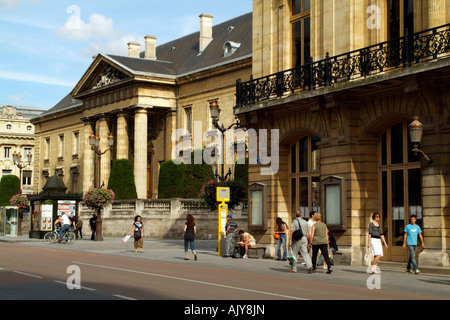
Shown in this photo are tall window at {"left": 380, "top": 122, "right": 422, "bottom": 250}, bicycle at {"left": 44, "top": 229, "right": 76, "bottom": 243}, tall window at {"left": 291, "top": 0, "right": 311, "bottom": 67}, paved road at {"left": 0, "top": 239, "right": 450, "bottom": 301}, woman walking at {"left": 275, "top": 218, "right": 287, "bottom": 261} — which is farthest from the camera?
bicycle at {"left": 44, "top": 229, "right": 76, "bottom": 243}

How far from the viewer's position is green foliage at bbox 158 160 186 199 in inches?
2002

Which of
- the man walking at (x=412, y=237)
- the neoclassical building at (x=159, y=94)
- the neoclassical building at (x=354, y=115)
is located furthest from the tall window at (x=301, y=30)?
the neoclassical building at (x=159, y=94)

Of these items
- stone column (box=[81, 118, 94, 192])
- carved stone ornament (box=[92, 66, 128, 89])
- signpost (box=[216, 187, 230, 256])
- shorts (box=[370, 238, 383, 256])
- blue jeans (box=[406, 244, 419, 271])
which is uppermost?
carved stone ornament (box=[92, 66, 128, 89])

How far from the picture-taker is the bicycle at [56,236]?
3950 cm

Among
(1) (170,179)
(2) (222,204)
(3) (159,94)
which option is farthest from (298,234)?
(3) (159,94)

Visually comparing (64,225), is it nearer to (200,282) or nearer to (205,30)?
(200,282)

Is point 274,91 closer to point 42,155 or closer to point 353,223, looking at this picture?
point 353,223

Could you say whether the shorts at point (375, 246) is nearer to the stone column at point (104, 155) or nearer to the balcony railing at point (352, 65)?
the balcony railing at point (352, 65)

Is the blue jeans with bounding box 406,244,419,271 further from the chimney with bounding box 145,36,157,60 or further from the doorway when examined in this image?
the chimney with bounding box 145,36,157,60

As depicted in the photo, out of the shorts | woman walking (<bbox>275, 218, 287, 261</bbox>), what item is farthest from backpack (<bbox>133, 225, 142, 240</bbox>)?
the shorts

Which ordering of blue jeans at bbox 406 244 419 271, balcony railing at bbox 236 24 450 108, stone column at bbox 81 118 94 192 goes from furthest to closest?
1. stone column at bbox 81 118 94 192
2. balcony railing at bbox 236 24 450 108
3. blue jeans at bbox 406 244 419 271

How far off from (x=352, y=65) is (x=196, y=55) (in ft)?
143

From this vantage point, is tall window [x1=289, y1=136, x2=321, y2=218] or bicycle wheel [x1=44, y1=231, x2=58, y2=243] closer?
tall window [x1=289, y1=136, x2=321, y2=218]

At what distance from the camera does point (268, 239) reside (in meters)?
28.1
